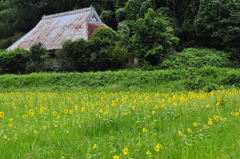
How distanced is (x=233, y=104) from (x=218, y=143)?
276 centimetres

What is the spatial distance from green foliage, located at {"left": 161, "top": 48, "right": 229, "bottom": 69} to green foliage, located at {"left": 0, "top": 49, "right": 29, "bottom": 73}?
1036cm

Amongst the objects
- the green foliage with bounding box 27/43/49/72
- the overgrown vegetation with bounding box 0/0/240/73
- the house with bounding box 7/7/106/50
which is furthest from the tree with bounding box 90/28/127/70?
the house with bounding box 7/7/106/50

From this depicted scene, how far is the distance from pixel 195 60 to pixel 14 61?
13084mm

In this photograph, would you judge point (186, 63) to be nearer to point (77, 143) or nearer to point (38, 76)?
point (38, 76)

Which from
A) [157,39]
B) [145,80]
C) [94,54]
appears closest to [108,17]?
[94,54]

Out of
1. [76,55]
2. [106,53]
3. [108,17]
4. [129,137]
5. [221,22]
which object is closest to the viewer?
[129,137]

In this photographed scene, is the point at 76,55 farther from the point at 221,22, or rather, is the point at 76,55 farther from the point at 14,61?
the point at 221,22

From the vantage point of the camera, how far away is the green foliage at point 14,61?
1786cm

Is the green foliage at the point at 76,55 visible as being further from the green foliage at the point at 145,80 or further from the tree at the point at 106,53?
the green foliage at the point at 145,80

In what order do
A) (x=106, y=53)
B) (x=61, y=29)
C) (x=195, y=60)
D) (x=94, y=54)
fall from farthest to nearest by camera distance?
(x=61, y=29) < (x=195, y=60) < (x=94, y=54) < (x=106, y=53)

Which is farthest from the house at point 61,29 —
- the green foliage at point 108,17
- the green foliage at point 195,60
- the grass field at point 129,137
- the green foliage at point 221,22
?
the grass field at point 129,137

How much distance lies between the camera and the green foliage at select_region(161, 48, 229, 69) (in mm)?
15414

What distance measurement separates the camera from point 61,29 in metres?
23.5

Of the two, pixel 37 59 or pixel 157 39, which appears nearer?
pixel 157 39
